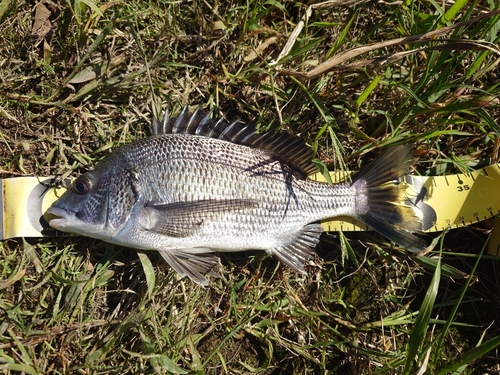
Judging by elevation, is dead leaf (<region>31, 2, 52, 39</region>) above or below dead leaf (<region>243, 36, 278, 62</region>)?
above

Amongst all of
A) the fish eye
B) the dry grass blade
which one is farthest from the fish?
the dry grass blade

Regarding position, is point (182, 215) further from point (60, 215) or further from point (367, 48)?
point (367, 48)

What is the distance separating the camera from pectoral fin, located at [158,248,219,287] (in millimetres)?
2832

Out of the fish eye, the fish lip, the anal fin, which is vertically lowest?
the anal fin

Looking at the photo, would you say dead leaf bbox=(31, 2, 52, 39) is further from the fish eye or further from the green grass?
the fish eye

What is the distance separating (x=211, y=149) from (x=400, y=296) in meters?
1.97

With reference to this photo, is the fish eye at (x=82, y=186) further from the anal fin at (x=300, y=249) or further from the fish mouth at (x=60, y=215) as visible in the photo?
the anal fin at (x=300, y=249)

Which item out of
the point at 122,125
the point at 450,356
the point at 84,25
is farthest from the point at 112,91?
the point at 450,356

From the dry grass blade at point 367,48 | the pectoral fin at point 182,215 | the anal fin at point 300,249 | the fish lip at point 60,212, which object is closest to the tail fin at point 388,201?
the anal fin at point 300,249

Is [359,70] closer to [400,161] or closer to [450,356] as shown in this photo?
[400,161]

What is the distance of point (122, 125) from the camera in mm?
3188

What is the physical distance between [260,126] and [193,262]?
3.94ft

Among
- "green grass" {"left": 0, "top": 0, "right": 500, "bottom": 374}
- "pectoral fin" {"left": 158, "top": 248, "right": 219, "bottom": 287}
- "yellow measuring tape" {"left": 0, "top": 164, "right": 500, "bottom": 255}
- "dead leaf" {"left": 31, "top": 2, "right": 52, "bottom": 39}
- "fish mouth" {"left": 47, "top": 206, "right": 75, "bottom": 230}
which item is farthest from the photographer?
"yellow measuring tape" {"left": 0, "top": 164, "right": 500, "bottom": 255}

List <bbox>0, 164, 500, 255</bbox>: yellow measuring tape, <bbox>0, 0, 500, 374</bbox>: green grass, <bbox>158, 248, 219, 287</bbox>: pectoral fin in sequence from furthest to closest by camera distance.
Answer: <bbox>0, 164, 500, 255</bbox>: yellow measuring tape
<bbox>0, 0, 500, 374</bbox>: green grass
<bbox>158, 248, 219, 287</bbox>: pectoral fin
